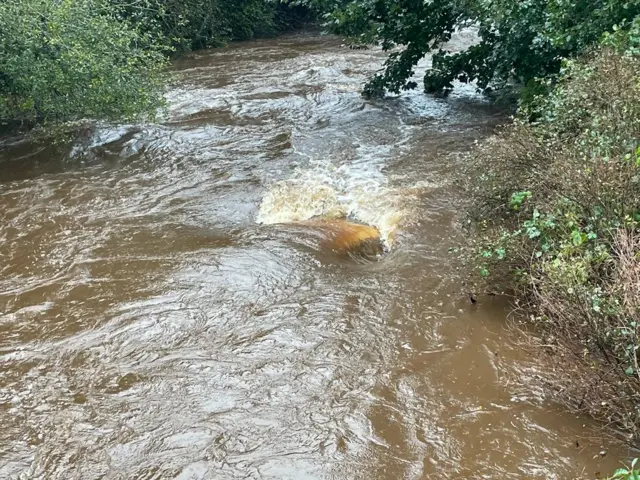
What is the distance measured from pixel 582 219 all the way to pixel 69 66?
7790mm

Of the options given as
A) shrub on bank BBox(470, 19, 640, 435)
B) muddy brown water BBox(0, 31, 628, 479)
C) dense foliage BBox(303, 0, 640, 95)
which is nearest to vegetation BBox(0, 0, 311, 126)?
muddy brown water BBox(0, 31, 628, 479)

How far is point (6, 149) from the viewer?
11.0m

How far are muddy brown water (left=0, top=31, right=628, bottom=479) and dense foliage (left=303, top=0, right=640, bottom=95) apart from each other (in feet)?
4.92

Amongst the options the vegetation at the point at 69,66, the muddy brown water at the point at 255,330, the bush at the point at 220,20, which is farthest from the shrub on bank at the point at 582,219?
the bush at the point at 220,20

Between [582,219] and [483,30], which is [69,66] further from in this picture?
[582,219]

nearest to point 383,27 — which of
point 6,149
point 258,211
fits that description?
point 258,211

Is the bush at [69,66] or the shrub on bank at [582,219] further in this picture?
the bush at [69,66]

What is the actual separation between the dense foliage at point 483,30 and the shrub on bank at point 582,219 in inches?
29.7

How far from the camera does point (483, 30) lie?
11.3 metres

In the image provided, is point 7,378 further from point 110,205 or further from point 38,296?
point 110,205

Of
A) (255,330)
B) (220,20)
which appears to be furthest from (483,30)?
(220,20)

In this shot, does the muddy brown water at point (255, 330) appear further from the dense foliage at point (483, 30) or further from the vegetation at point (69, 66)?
the dense foliage at point (483, 30)

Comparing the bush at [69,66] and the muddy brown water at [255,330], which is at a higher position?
the bush at [69,66]

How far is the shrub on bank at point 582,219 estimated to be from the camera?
3658 millimetres
